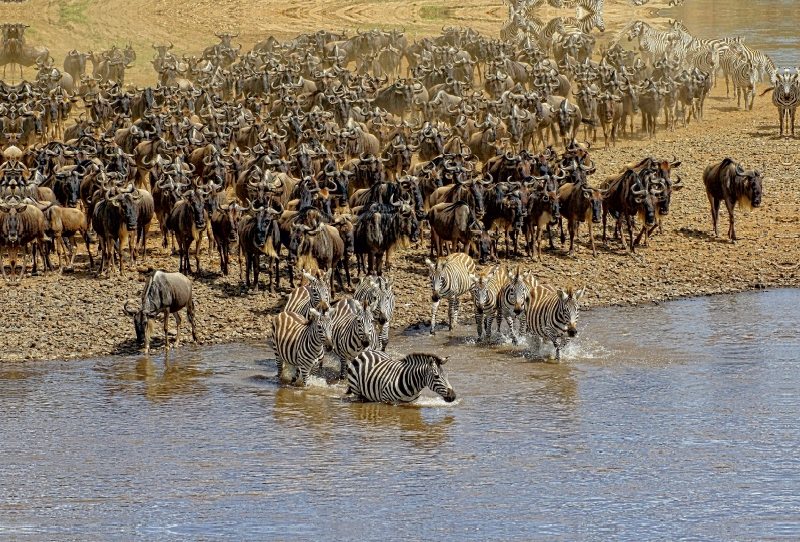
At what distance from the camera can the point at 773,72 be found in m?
42.9

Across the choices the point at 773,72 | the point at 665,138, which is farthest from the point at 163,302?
the point at 773,72

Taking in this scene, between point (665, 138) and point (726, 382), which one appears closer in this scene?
point (726, 382)

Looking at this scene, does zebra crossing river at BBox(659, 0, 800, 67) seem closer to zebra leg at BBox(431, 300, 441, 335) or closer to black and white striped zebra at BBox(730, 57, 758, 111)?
black and white striped zebra at BBox(730, 57, 758, 111)

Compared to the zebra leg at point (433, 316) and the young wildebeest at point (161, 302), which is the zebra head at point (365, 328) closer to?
the zebra leg at point (433, 316)

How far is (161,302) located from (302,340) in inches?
104

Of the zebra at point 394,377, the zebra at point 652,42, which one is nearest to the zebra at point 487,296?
the zebra at point 394,377

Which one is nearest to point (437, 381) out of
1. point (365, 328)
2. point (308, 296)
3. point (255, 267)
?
point (365, 328)

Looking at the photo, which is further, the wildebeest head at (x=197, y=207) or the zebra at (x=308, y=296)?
the wildebeest head at (x=197, y=207)

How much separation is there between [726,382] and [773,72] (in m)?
28.4

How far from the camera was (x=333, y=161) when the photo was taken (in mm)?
25469

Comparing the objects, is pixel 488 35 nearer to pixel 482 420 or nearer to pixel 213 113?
pixel 213 113

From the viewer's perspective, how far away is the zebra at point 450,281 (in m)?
18.8

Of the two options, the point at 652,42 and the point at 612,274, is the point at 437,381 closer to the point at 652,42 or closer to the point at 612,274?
the point at 612,274

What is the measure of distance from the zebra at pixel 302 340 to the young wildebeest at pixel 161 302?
200 centimetres
